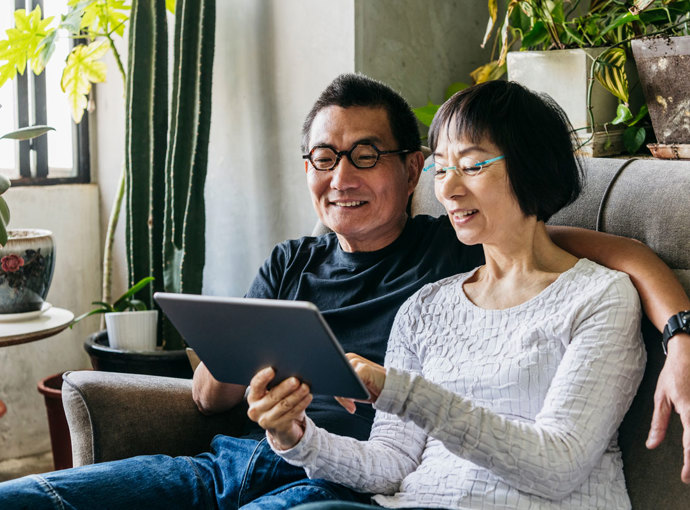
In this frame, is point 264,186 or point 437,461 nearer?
point 437,461

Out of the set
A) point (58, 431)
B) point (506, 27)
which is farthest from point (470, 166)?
point (58, 431)

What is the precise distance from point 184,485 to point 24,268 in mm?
862

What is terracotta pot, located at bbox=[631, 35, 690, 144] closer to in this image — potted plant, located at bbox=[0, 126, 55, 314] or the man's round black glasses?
the man's round black glasses

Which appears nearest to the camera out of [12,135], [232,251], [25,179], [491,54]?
[12,135]

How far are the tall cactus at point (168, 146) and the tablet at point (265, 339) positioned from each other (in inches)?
46.1

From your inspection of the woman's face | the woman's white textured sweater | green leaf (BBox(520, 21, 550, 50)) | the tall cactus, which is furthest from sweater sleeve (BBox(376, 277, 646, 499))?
the tall cactus

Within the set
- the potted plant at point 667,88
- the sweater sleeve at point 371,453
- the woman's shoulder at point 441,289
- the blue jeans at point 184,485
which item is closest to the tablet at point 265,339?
the sweater sleeve at point 371,453

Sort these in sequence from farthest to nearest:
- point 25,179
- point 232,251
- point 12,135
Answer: point 25,179, point 232,251, point 12,135

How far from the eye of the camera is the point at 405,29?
86.0 inches

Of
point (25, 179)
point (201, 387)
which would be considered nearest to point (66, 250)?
point (25, 179)

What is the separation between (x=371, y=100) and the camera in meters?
1.61

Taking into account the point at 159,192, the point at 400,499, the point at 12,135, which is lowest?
the point at 400,499

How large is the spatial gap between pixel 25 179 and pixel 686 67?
2110mm

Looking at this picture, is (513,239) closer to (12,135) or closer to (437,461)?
(437,461)
